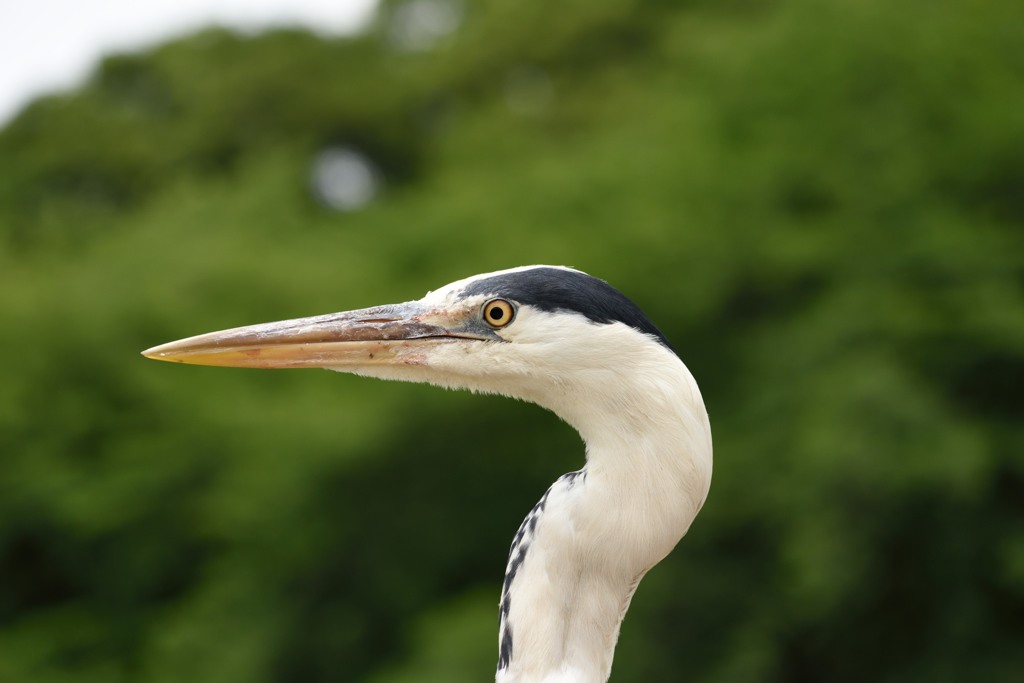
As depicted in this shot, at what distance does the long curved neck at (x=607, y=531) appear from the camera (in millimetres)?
1975

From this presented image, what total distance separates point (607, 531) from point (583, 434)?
0.63ft

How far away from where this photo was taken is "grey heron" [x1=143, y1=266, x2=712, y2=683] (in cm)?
198

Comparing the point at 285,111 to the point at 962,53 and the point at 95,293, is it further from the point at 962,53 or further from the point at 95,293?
the point at 962,53

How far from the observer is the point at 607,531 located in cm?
198

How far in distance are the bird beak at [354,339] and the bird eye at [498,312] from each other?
0.09ft

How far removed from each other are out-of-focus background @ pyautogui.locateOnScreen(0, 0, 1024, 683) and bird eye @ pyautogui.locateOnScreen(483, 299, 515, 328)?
19.5ft

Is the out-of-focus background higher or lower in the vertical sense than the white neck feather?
lower

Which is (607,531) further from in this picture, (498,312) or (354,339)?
(354,339)

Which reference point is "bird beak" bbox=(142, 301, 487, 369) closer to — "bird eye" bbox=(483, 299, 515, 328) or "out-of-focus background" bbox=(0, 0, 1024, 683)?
"bird eye" bbox=(483, 299, 515, 328)

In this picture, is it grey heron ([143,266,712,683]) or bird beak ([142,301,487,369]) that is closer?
grey heron ([143,266,712,683])

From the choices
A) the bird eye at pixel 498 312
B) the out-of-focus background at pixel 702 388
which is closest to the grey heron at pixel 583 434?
the bird eye at pixel 498 312

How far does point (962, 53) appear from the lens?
31.7ft

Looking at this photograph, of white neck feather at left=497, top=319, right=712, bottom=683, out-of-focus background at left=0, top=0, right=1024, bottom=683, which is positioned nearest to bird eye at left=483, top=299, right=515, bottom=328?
white neck feather at left=497, top=319, right=712, bottom=683

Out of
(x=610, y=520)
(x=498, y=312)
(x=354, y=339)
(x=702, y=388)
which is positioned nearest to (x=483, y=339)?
(x=498, y=312)
